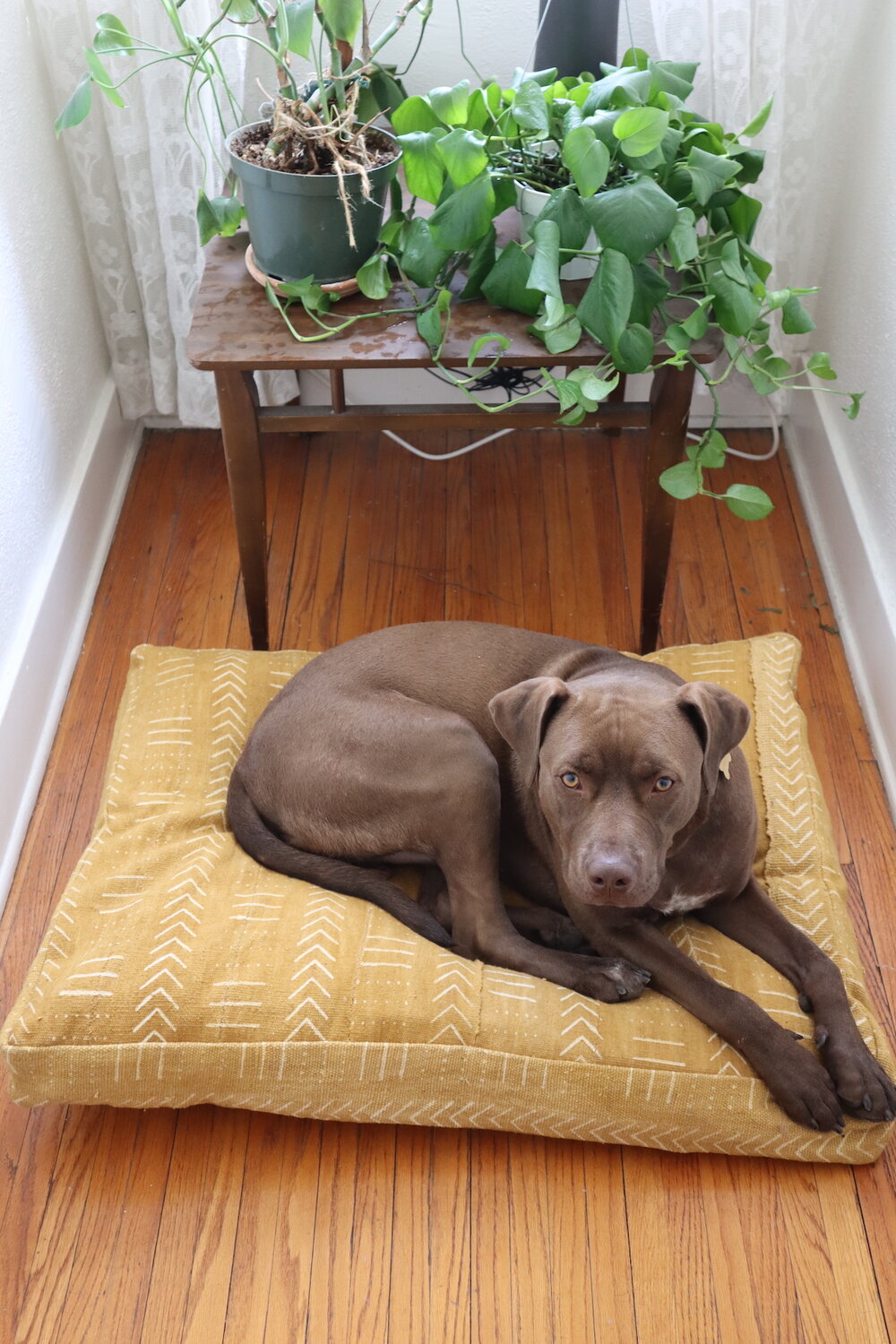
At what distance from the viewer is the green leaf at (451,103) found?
1.87 metres

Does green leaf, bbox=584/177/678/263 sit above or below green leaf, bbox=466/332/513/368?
above

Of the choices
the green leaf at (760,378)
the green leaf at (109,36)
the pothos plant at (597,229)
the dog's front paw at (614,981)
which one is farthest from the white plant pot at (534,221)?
the dog's front paw at (614,981)

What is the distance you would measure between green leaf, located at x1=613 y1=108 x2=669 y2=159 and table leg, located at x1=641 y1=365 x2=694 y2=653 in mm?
397

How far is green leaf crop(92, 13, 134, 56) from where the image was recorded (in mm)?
1885

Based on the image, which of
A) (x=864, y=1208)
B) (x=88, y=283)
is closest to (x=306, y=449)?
(x=88, y=283)

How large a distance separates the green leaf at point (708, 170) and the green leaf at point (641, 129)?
0.36 feet

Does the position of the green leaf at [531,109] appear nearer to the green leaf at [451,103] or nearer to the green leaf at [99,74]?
the green leaf at [451,103]

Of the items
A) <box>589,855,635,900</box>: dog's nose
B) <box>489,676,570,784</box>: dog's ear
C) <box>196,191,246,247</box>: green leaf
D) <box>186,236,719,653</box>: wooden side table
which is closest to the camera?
<box>589,855,635,900</box>: dog's nose

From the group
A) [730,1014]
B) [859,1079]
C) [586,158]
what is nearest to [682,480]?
[586,158]

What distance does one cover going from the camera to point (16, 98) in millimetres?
2354

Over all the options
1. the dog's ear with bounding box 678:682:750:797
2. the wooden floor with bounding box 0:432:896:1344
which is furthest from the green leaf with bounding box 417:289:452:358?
the wooden floor with bounding box 0:432:896:1344

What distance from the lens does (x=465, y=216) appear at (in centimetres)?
191

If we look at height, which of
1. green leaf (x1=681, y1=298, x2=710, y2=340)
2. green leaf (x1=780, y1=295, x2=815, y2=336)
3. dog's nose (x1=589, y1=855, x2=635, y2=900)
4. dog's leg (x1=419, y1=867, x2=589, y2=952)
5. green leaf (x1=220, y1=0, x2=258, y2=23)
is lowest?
dog's leg (x1=419, y1=867, x2=589, y2=952)

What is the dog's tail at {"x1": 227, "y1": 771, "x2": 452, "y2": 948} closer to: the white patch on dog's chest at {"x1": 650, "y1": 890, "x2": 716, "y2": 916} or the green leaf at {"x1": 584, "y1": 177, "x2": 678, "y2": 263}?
the white patch on dog's chest at {"x1": 650, "y1": 890, "x2": 716, "y2": 916}
